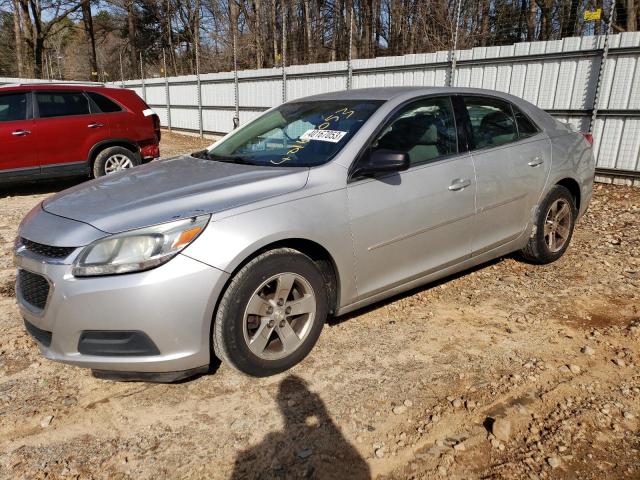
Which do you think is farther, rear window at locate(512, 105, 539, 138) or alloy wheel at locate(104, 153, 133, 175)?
alloy wheel at locate(104, 153, 133, 175)

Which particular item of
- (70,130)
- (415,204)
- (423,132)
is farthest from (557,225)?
(70,130)

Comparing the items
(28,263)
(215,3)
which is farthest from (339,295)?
(215,3)

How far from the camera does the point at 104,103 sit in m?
8.09

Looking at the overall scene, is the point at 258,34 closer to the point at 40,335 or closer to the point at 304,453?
the point at 40,335

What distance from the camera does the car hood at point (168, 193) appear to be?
102 inches

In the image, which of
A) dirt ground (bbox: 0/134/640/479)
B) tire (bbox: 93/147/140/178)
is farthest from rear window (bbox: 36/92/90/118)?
dirt ground (bbox: 0/134/640/479)

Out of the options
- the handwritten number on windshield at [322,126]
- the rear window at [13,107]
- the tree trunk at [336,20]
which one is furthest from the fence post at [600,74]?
the tree trunk at [336,20]

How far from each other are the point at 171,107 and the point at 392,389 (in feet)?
59.7

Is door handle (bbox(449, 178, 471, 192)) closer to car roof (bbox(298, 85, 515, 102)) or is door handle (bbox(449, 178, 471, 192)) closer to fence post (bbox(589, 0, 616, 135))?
car roof (bbox(298, 85, 515, 102))

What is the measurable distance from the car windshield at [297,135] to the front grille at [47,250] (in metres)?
1.33

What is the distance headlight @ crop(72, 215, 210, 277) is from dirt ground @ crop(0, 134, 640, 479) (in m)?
0.78

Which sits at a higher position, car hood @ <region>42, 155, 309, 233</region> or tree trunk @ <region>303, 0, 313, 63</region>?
tree trunk @ <region>303, 0, 313, 63</region>

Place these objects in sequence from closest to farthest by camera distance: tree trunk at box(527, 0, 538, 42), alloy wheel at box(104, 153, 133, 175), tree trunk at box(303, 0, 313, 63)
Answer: alloy wheel at box(104, 153, 133, 175) < tree trunk at box(527, 0, 538, 42) < tree trunk at box(303, 0, 313, 63)

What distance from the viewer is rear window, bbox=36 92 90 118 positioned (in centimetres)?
750
